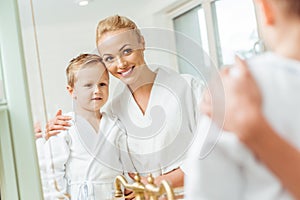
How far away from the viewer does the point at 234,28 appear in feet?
3.13

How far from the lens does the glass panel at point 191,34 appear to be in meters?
1.02

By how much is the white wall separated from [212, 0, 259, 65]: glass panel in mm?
219

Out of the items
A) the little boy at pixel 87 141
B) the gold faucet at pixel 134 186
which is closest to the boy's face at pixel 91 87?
the little boy at pixel 87 141

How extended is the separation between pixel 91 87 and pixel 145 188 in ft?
1.23

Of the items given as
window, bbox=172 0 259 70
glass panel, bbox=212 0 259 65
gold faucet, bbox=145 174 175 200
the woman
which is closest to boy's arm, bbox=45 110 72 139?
the woman

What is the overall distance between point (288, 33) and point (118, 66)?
0.54 m

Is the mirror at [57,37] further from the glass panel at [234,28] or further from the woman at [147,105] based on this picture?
the glass panel at [234,28]

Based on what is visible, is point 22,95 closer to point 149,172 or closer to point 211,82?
point 149,172

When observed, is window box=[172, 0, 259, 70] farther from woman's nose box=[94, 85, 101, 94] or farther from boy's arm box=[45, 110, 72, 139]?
boy's arm box=[45, 110, 72, 139]

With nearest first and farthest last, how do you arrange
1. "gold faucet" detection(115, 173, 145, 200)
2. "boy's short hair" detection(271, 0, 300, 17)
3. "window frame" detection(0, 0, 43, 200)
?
"boy's short hair" detection(271, 0, 300, 17) < "gold faucet" detection(115, 173, 145, 200) < "window frame" detection(0, 0, 43, 200)

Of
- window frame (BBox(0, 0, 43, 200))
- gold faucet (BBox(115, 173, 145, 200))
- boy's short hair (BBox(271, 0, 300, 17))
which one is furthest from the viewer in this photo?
window frame (BBox(0, 0, 43, 200))

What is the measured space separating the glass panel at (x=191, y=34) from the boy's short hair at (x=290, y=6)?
0.23 meters

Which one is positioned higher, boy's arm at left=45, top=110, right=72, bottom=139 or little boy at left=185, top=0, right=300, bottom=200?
boy's arm at left=45, top=110, right=72, bottom=139

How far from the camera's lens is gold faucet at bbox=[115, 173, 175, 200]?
1.03 metres
